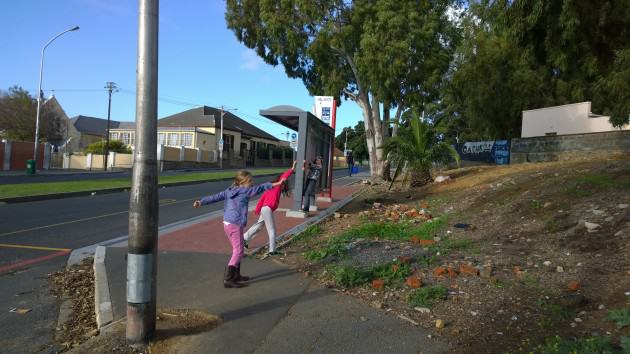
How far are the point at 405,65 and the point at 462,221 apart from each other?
1357cm

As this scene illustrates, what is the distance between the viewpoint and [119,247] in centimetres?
A: 823

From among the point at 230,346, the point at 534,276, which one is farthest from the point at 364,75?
the point at 230,346

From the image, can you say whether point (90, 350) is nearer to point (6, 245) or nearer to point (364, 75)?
point (6, 245)

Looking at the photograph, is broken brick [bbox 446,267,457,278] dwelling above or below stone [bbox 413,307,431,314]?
above

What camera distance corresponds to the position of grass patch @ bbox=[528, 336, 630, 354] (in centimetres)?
344

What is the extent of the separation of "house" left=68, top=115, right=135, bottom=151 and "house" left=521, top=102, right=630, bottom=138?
5719cm

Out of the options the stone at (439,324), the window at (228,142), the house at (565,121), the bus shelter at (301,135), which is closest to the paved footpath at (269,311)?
the stone at (439,324)

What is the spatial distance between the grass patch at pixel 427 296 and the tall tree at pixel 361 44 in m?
16.8

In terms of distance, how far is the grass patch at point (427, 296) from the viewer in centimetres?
507

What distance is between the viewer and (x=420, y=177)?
1734 cm

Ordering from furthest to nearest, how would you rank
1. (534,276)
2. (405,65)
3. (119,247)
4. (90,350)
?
(405,65) < (119,247) < (534,276) < (90,350)

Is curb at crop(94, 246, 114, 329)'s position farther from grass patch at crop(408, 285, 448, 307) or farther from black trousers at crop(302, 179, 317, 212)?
black trousers at crop(302, 179, 317, 212)

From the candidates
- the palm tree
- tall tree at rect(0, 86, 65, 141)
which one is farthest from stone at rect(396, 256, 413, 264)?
tall tree at rect(0, 86, 65, 141)

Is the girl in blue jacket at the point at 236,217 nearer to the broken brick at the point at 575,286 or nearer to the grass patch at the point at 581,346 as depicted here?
the grass patch at the point at 581,346
